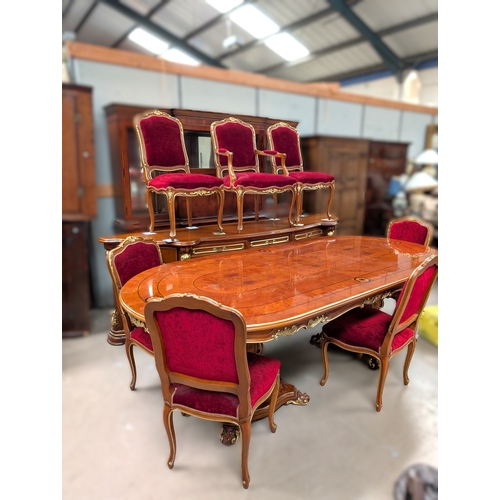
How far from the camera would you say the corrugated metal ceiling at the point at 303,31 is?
1.30m

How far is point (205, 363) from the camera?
1104 millimetres

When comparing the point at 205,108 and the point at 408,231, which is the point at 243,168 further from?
the point at 408,231

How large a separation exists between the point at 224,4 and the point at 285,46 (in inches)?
13.8

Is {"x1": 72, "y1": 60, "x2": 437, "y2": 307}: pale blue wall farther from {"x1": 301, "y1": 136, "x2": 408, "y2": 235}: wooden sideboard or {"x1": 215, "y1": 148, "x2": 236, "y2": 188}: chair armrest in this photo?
{"x1": 215, "y1": 148, "x2": 236, "y2": 188}: chair armrest

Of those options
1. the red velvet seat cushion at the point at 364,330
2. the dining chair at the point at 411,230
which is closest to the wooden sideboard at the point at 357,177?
the dining chair at the point at 411,230

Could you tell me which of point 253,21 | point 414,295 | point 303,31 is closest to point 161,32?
point 253,21

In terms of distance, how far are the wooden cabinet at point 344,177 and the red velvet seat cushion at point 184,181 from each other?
0.67 m

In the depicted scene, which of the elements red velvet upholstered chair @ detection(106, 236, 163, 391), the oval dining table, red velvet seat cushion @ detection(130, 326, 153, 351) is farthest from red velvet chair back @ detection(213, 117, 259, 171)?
red velvet seat cushion @ detection(130, 326, 153, 351)

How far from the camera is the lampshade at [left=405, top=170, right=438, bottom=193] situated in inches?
84.9

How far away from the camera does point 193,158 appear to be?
2.20 metres

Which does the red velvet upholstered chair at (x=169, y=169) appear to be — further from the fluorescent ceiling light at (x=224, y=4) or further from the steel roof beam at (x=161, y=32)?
the fluorescent ceiling light at (x=224, y=4)

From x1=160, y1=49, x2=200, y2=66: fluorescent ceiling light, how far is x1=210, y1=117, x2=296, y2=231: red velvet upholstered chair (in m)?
0.46
